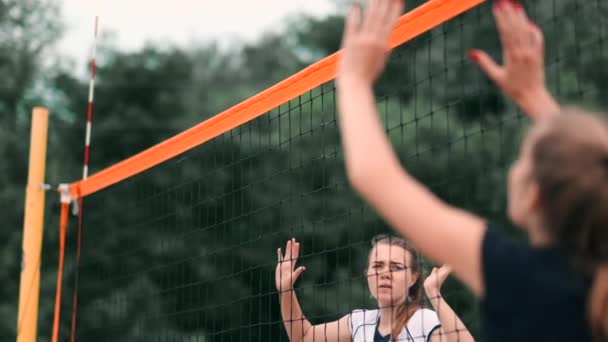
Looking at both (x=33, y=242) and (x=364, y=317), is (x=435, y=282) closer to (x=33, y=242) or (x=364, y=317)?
(x=364, y=317)

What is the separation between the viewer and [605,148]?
1.72 metres

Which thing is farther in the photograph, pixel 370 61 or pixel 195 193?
pixel 195 193

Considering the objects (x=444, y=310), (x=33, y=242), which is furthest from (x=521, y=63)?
(x=33, y=242)

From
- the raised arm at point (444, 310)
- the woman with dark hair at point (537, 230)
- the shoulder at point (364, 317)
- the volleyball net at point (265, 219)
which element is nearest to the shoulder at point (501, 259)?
the woman with dark hair at point (537, 230)

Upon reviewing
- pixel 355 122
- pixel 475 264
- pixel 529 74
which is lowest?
pixel 475 264

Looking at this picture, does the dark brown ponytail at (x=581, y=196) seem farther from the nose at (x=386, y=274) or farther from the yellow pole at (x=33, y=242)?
the yellow pole at (x=33, y=242)

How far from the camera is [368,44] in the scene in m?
2.02

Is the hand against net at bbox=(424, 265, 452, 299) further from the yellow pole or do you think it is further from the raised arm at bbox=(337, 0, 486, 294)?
the yellow pole

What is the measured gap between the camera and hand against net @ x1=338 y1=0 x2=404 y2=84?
2016mm

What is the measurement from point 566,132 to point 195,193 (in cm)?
1489

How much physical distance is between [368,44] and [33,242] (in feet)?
15.6

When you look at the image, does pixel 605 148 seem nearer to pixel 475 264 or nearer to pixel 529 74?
pixel 475 264

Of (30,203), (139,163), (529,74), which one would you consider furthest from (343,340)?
(529,74)

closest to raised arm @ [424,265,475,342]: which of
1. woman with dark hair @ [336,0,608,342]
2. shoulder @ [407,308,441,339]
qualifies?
shoulder @ [407,308,441,339]
